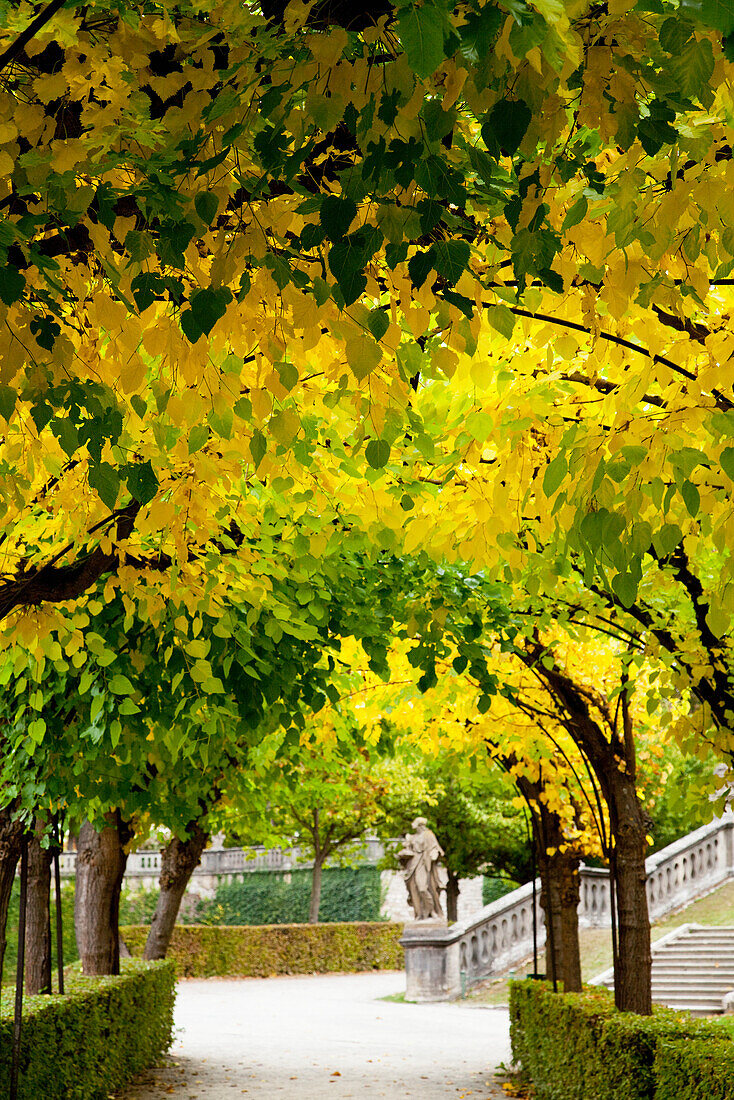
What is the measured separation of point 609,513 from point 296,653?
381cm

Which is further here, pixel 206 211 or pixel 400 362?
pixel 400 362

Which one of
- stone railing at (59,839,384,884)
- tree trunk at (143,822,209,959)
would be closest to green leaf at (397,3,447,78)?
tree trunk at (143,822,209,959)

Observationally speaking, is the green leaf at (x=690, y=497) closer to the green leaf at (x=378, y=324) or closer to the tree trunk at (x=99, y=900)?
the green leaf at (x=378, y=324)

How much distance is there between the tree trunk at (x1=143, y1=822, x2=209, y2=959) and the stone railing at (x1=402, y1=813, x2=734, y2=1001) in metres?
6.65

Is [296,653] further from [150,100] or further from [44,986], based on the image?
[44,986]

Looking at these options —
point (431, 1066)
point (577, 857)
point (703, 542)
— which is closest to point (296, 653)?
point (703, 542)

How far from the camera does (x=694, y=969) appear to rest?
16.1 m

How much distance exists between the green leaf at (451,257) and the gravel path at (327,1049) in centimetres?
1019

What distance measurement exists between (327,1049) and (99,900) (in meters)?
4.77

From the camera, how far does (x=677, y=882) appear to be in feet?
66.7

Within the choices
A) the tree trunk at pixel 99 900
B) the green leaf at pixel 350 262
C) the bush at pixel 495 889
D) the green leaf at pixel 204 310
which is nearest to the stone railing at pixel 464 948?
the tree trunk at pixel 99 900

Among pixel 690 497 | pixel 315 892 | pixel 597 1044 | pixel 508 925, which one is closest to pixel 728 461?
pixel 690 497

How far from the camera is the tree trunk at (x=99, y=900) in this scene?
447 inches

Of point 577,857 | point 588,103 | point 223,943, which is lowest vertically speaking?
point 223,943
